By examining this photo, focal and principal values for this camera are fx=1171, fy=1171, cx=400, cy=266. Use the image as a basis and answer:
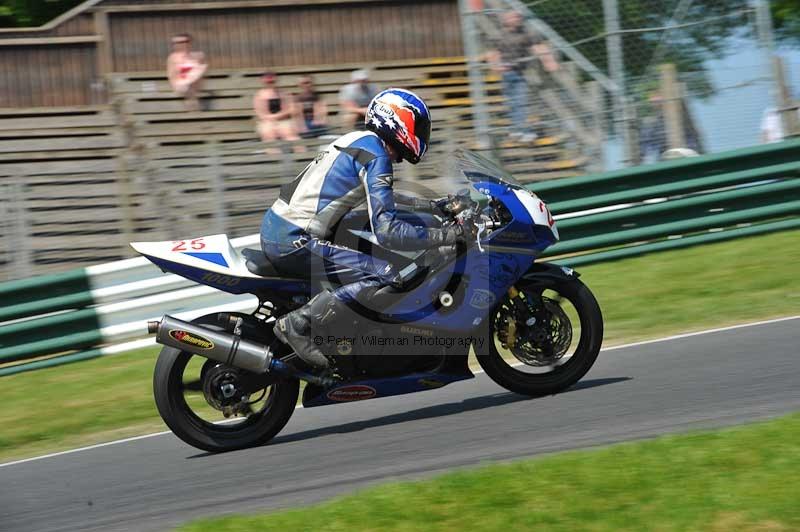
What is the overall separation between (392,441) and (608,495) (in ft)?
5.87

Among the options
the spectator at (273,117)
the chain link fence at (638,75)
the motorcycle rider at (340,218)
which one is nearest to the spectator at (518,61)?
the chain link fence at (638,75)

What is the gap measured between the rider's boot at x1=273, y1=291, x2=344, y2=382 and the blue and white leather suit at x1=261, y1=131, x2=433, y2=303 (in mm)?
69

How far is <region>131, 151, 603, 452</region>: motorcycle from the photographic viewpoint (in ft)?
20.3

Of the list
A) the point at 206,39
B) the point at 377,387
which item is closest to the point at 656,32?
the point at 377,387

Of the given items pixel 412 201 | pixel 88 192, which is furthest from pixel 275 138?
pixel 412 201

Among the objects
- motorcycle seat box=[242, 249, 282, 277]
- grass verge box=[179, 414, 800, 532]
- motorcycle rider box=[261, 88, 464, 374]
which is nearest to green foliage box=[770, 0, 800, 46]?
motorcycle rider box=[261, 88, 464, 374]

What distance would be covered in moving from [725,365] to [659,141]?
4.34 meters

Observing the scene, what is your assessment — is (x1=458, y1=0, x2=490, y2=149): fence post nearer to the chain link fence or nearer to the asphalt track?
the chain link fence

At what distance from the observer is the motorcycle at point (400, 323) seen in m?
6.18

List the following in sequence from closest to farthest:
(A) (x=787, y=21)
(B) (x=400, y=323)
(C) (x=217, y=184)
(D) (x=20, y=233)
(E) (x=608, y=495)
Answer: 1. (E) (x=608, y=495)
2. (B) (x=400, y=323)
3. (C) (x=217, y=184)
4. (D) (x=20, y=233)
5. (A) (x=787, y=21)

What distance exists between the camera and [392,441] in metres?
6.03

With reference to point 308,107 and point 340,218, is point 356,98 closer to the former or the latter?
point 308,107

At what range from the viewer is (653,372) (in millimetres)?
6934

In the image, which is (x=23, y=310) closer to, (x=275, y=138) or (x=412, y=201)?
(x=275, y=138)
